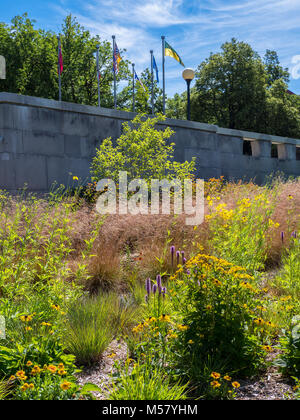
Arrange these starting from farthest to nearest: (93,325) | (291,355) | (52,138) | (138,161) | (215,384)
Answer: (52,138)
(138,161)
(93,325)
(291,355)
(215,384)

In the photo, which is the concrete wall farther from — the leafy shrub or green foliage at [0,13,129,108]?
green foliage at [0,13,129,108]

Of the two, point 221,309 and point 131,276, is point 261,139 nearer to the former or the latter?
point 131,276

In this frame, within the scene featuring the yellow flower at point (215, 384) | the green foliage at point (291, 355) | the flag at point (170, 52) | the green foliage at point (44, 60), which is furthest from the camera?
the green foliage at point (44, 60)

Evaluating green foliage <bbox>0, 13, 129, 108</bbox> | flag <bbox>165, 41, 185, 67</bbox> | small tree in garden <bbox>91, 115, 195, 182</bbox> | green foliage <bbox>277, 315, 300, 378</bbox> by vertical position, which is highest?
green foliage <bbox>0, 13, 129, 108</bbox>

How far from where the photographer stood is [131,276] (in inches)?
203

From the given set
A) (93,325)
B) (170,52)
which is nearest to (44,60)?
(170,52)

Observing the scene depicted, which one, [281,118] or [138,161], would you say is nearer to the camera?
[138,161]

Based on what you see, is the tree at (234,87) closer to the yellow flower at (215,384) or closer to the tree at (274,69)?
the tree at (274,69)

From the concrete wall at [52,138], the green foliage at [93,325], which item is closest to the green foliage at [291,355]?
the green foliage at [93,325]

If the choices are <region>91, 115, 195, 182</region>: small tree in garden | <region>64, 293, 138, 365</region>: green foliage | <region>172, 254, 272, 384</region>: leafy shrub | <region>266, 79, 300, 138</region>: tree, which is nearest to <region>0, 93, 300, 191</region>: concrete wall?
<region>91, 115, 195, 182</region>: small tree in garden

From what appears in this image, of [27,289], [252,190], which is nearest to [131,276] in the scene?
[27,289]

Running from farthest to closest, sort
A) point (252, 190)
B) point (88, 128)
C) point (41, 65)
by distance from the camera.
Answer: point (41, 65), point (88, 128), point (252, 190)

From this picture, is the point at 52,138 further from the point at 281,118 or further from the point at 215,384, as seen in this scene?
the point at 281,118
